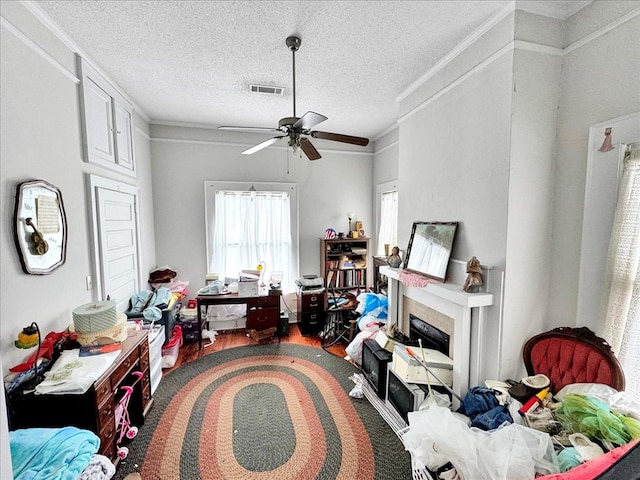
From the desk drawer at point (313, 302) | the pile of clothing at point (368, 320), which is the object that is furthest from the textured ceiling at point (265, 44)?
the desk drawer at point (313, 302)

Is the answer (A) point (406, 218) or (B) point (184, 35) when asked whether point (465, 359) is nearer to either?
(A) point (406, 218)

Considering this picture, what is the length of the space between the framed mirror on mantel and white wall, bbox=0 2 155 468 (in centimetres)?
267

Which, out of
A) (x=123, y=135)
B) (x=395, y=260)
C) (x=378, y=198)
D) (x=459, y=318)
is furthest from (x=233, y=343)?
(x=378, y=198)

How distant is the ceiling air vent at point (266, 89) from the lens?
269 cm

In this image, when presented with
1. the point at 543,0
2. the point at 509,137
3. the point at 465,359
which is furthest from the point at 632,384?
the point at 543,0

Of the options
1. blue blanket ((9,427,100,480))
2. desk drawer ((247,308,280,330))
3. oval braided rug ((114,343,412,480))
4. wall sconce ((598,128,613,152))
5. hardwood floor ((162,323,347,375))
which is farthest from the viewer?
desk drawer ((247,308,280,330))

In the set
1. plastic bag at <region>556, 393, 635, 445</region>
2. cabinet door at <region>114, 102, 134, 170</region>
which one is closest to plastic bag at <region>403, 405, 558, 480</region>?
plastic bag at <region>556, 393, 635, 445</region>

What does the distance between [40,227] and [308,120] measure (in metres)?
1.76

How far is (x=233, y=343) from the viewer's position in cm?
364

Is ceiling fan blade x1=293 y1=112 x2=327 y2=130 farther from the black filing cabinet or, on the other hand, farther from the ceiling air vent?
the black filing cabinet

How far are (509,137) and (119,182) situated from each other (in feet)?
10.7

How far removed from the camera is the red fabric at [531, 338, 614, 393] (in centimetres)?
156

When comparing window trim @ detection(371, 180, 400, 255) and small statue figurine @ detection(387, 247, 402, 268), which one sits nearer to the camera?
small statue figurine @ detection(387, 247, 402, 268)

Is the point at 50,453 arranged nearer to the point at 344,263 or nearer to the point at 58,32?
the point at 58,32
